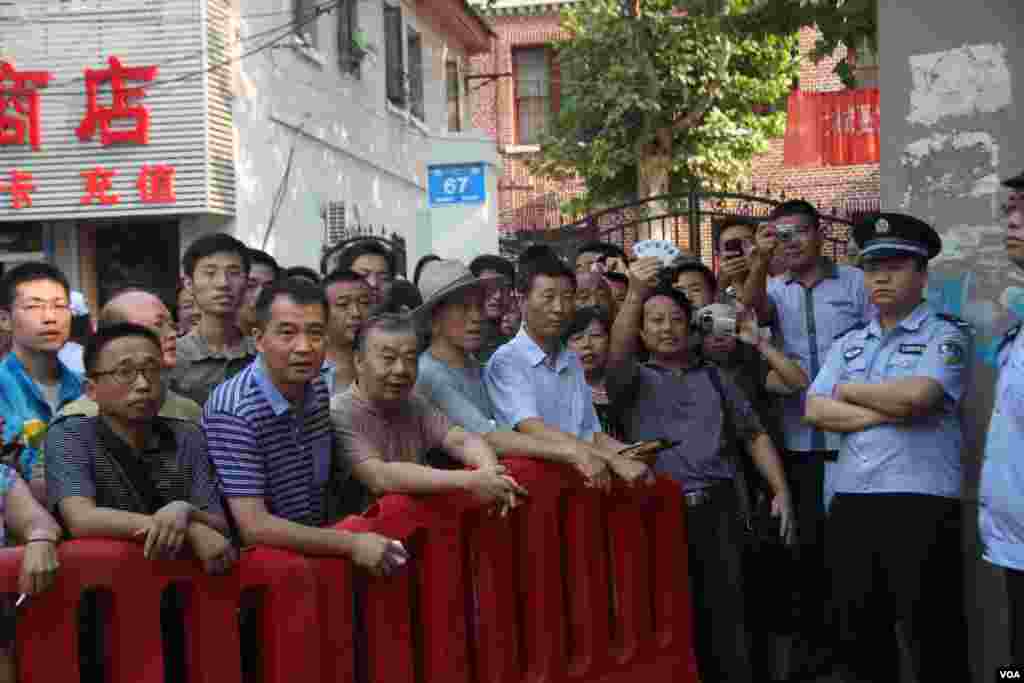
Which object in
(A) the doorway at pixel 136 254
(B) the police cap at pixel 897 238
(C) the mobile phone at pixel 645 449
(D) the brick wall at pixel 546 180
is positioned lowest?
(C) the mobile phone at pixel 645 449

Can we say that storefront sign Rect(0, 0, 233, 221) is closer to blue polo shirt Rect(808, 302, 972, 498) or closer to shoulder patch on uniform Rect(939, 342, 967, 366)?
blue polo shirt Rect(808, 302, 972, 498)

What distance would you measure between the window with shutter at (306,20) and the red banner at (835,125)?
20.6 ft

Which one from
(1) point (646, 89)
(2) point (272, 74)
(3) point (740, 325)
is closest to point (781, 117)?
(1) point (646, 89)

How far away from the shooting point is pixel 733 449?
5.64 m

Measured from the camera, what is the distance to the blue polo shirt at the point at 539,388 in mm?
5105

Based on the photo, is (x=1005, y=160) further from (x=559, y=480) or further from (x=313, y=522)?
(x=313, y=522)

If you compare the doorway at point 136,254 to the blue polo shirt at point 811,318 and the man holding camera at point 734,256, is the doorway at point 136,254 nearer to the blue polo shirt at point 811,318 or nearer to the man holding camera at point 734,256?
the man holding camera at point 734,256

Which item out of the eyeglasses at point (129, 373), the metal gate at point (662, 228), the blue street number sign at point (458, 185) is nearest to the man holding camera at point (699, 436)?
the eyeglasses at point (129, 373)

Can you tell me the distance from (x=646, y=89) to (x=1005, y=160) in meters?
15.7

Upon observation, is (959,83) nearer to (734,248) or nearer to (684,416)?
(734,248)

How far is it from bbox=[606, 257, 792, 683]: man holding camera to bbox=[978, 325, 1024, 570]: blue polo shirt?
1163 mm

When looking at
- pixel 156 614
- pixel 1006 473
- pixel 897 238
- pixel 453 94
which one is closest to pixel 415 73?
pixel 453 94

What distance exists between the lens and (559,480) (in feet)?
15.3

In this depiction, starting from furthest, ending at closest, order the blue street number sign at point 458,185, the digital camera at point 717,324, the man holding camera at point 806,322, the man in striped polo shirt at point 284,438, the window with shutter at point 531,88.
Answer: the window with shutter at point 531,88 → the blue street number sign at point 458,185 → the man holding camera at point 806,322 → the digital camera at point 717,324 → the man in striped polo shirt at point 284,438
